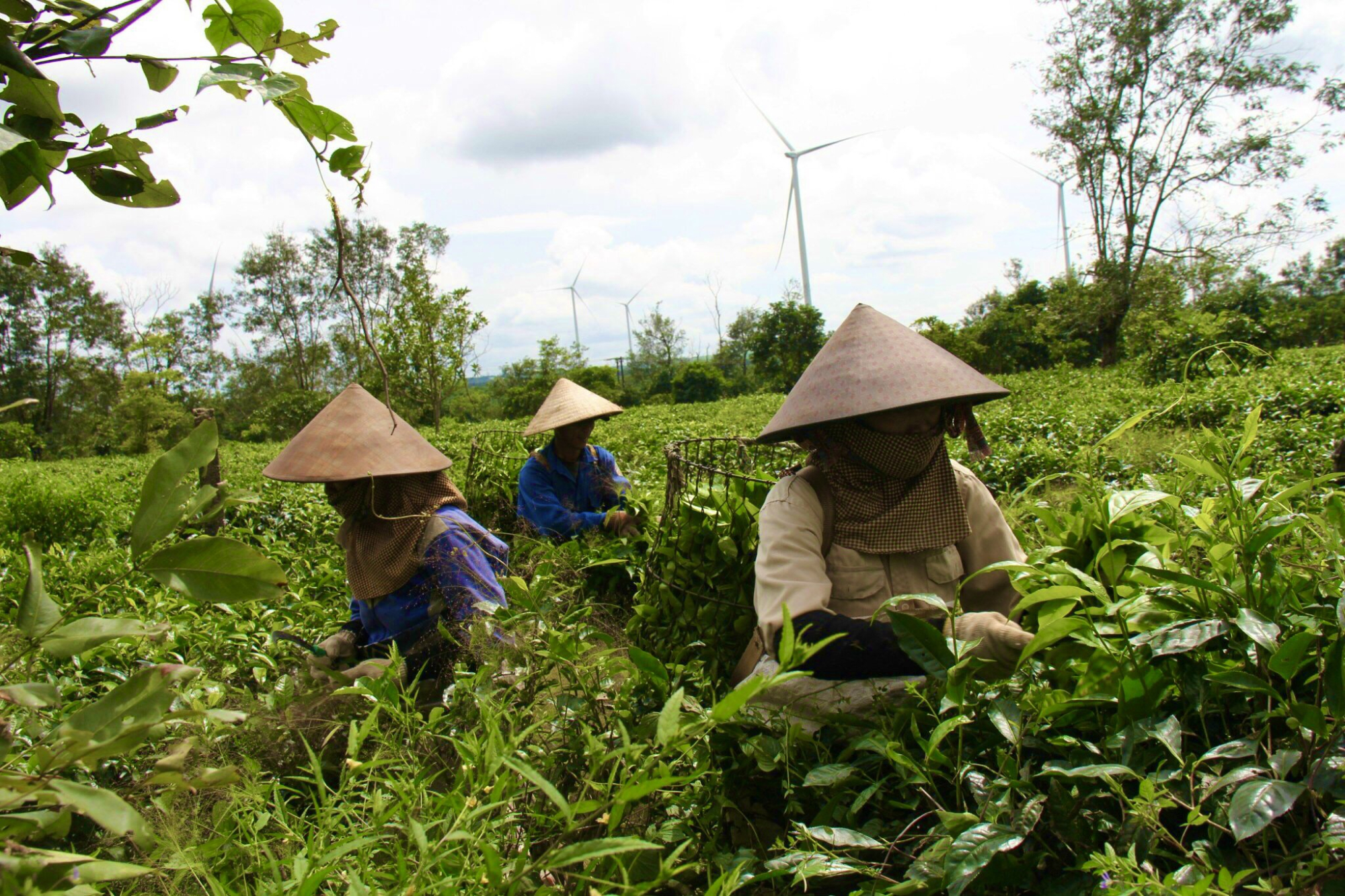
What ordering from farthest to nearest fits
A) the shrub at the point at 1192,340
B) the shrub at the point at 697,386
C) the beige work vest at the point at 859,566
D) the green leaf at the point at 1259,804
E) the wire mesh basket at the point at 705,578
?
the shrub at the point at 697,386 → the shrub at the point at 1192,340 → the wire mesh basket at the point at 705,578 → the beige work vest at the point at 859,566 → the green leaf at the point at 1259,804

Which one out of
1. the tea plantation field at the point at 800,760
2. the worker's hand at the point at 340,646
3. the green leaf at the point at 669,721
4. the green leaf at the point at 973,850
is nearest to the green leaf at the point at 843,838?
the tea plantation field at the point at 800,760

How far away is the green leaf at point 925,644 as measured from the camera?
1212mm

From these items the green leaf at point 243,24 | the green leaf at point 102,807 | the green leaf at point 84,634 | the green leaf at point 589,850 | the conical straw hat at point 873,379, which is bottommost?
the green leaf at point 589,850

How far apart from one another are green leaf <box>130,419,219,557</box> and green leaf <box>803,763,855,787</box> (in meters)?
0.93

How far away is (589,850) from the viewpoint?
78cm

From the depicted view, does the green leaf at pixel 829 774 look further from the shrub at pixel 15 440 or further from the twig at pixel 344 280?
the shrub at pixel 15 440

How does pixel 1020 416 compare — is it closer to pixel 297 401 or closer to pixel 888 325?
pixel 888 325

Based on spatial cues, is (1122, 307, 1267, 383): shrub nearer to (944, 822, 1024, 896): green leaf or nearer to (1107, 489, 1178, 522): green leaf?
(1107, 489, 1178, 522): green leaf

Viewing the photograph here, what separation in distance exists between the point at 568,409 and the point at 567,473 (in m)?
0.36

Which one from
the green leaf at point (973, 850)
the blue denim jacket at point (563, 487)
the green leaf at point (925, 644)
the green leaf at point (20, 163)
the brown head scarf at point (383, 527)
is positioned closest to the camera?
the green leaf at point (20, 163)

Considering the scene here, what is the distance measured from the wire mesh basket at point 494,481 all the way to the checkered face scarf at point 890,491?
3.70 metres

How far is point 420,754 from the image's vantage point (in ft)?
4.79

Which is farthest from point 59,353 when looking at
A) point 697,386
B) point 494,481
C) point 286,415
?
point 494,481

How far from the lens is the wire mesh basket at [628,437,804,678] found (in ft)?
7.44
